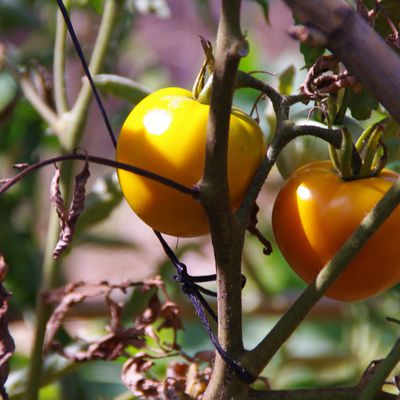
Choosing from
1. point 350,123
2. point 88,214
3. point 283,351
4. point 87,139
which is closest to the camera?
point 350,123

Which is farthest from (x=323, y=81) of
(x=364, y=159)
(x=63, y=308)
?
(x=63, y=308)

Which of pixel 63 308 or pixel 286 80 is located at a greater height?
pixel 286 80

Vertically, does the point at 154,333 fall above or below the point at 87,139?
below

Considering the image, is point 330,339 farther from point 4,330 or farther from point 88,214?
point 4,330

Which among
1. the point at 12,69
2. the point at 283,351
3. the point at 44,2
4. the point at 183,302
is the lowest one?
the point at 283,351

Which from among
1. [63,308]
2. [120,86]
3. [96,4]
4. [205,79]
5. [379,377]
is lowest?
[379,377]

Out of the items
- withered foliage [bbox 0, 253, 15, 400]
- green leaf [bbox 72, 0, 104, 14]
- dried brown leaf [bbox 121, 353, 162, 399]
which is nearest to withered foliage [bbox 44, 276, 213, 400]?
dried brown leaf [bbox 121, 353, 162, 399]

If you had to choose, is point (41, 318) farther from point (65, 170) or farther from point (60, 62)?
point (60, 62)

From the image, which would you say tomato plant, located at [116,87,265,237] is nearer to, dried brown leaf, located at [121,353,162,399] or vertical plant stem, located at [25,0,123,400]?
dried brown leaf, located at [121,353,162,399]

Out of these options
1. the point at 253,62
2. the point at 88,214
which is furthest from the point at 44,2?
the point at 88,214
